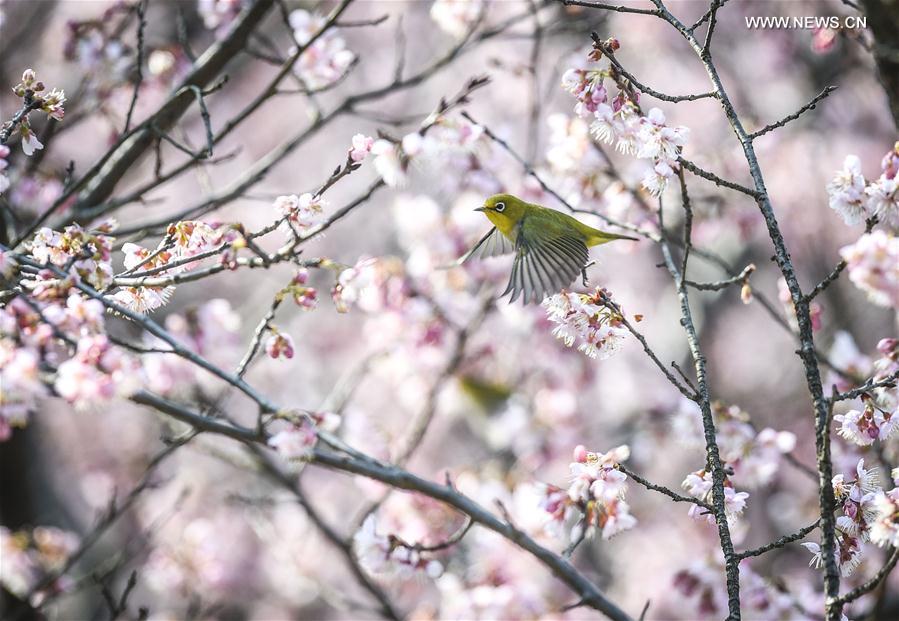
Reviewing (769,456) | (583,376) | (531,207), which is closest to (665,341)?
(583,376)

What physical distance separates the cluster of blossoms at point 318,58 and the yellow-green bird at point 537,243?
992 millimetres

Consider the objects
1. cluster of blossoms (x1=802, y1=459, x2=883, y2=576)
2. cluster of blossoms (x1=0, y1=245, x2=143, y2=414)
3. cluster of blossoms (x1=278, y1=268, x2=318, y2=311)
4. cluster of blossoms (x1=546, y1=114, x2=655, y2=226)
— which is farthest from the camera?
cluster of blossoms (x1=546, y1=114, x2=655, y2=226)

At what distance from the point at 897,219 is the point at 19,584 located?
4.51 metres

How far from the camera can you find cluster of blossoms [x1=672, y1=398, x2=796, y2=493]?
3.21 meters

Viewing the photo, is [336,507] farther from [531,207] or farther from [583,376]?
[531,207]

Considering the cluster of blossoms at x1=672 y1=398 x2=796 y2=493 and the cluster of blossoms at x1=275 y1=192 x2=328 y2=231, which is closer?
the cluster of blossoms at x1=275 y1=192 x2=328 y2=231

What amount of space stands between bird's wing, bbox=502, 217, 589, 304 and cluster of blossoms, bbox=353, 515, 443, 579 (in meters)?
0.92

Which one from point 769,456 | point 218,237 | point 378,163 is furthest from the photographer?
point 769,456

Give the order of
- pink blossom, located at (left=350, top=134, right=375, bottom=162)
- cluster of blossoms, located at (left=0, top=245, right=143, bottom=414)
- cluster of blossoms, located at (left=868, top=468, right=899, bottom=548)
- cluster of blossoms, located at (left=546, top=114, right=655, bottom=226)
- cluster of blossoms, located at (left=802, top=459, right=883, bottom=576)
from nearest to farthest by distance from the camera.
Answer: cluster of blossoms, located at (left=0, top=245, right=143, bottom=414) < cluster of blossoms, located at (left=868, top=468, right=899, bottom=548) < cluster of blossoms, located at (left=802, top=459, right=883, bottom=576) < pink blossom, located at (left=350, top=134, right=375, bottom=162) < cluster of blossoms, located at (left=546, top=114, right=655, bottom=226)

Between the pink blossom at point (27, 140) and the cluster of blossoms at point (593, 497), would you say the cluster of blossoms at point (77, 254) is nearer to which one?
the pink blossom at point (27, 140)

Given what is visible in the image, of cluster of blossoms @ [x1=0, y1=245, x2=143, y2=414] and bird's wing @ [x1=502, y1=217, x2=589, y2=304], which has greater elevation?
bird's wing @ [x1=502, y1=217, x2=589, y2=304]

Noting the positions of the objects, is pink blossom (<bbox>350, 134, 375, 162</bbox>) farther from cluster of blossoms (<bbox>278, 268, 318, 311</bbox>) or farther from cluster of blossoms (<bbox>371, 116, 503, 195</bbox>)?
cluster of blossoms (<bbox>278, 268, 318, 311</bbox>)

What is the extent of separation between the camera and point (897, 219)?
2.18m

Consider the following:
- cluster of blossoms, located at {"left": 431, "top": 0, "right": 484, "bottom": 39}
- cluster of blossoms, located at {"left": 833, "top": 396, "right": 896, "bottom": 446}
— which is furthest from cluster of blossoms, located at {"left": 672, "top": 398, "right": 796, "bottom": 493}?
cluster of blossoms, located at {"left": 431, "top": 0, "right": 484, "bottom": 39}
